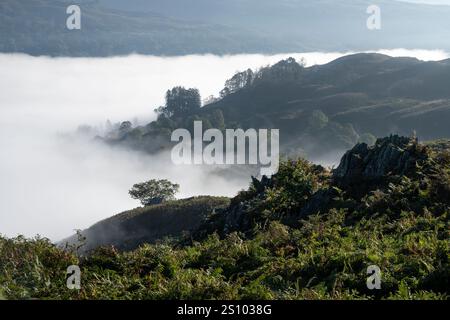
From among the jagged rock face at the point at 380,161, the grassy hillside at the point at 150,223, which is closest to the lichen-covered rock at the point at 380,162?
the jagged rock face at the point at 380,161

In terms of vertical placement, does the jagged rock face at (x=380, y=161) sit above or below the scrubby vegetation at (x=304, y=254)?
above

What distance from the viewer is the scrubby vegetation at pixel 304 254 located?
1042 centimetres

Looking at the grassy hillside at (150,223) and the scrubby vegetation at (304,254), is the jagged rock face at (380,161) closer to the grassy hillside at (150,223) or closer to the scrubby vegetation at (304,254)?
the scrubby vegetation at (304,254)

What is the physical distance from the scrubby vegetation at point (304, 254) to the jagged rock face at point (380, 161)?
0.20 ft

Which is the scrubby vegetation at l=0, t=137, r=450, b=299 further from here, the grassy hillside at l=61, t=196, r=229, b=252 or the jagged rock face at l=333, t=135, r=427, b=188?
the grassy hillside at l=61, t=196, r=229, b=252

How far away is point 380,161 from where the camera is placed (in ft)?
75.9

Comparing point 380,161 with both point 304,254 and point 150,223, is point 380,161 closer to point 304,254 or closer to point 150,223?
point 304,254

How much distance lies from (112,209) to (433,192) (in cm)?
17090

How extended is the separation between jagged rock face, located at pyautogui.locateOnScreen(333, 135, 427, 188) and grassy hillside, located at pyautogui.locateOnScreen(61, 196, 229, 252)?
33.7 m

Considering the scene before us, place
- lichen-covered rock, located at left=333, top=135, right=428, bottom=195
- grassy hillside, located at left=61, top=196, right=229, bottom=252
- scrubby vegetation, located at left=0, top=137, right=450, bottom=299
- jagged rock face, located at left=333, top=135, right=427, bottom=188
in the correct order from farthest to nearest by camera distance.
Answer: grassy hillside, located at left=61, top=196, right=229, bottom=252 → jagged rock face, located at left=333, top=135, right=427, bottom=188 → lichen-covered rock, located at left=333, top=135, right=428, bottom=195 → scrubby vegetation, located at left=0, top=137, right=450, bottom=299

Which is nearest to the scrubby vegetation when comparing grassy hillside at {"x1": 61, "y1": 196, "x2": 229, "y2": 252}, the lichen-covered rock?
the lichen-covered rock

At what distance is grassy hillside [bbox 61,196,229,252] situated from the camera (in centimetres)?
5862

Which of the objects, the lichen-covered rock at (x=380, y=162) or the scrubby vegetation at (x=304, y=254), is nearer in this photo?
the scrubby vegetation at (x=304, y=254)
